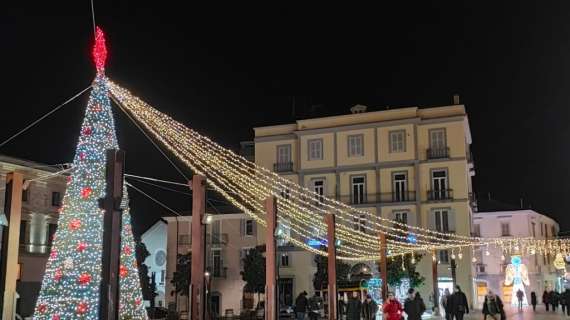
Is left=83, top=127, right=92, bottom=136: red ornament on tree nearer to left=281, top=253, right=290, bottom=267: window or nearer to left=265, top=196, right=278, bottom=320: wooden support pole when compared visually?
left=265, top=196, right=278, bottom=320: wooden support pole

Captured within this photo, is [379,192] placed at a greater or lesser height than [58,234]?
greater

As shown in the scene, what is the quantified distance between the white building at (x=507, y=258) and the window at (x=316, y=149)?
16.7m

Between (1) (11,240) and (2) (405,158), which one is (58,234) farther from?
(2) (405,158)

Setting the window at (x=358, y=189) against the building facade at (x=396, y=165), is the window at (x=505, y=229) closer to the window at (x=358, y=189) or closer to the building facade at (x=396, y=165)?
the building facade at (x=396, y=165)

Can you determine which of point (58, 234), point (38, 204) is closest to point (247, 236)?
point (38, 204)

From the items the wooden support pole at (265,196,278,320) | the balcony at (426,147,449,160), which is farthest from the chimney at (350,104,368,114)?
the wooden support pole at (265,196,278,320)

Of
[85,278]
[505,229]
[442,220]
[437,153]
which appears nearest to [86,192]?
[85,278]

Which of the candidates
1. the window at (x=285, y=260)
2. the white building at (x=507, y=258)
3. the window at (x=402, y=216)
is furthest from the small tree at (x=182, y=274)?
the white building at (x=507, y=258)

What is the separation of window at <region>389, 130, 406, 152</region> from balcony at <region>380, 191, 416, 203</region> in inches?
120

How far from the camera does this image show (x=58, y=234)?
17.2m

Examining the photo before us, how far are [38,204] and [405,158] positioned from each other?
24971 mm

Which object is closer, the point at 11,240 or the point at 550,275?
the point at 11,240

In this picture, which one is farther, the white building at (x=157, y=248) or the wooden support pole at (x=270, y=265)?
the white building at (x=157, y=248)

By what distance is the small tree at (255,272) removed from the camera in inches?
1748
